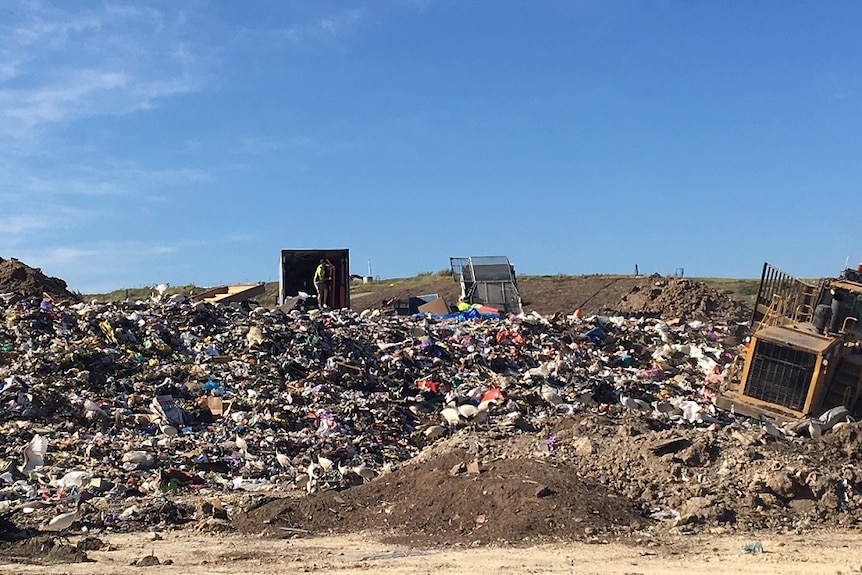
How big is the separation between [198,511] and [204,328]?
6635 millimetres

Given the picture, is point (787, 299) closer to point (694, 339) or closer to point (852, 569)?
point (694, 339)

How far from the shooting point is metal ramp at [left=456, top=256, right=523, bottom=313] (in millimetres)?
23109

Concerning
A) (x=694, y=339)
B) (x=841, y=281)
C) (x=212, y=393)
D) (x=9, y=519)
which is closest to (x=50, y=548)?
(x=9, y=519)

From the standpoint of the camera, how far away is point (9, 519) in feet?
26.8

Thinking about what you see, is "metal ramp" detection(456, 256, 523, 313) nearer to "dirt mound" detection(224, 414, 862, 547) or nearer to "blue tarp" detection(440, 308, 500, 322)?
"blue tarp" detection(440, 308, 500, 322)

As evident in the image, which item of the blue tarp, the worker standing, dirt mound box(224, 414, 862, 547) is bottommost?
dirt mound box(224, 414, 862, 547)

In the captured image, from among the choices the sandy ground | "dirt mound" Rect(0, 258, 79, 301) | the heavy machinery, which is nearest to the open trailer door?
"dirt mound" Rect(0, 258, 79, 301)

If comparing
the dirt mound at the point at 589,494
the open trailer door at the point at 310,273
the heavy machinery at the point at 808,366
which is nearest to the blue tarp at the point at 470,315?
the open trailer door at the point at 310,273

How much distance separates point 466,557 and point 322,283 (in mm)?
13230

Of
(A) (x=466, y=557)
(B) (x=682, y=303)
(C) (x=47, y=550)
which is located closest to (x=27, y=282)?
(C) (x=47, y=550)

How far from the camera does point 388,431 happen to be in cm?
1180

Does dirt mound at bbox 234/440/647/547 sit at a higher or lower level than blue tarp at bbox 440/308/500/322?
lower

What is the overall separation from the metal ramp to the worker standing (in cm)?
411

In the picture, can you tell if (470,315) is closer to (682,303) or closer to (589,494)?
(682,303)
